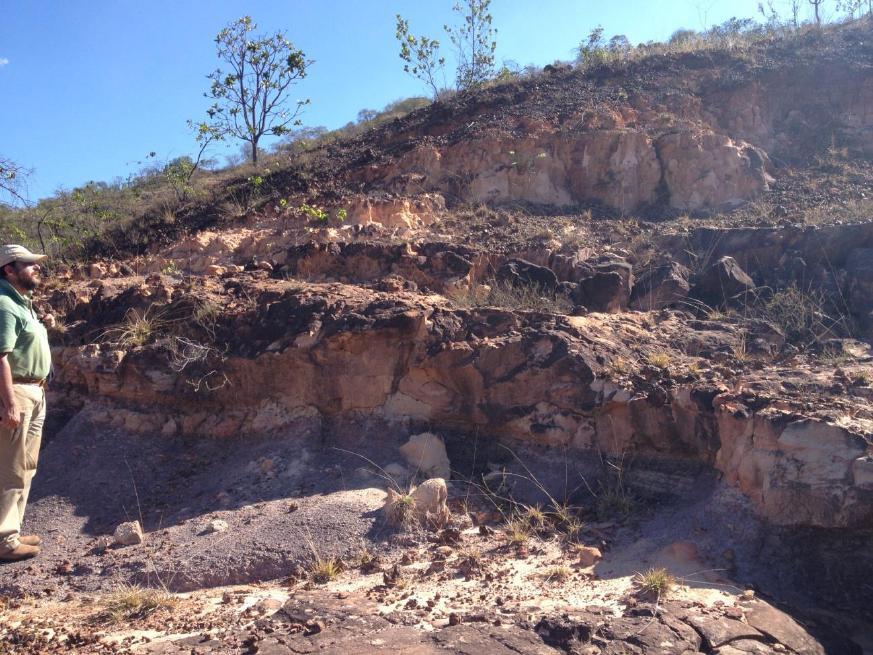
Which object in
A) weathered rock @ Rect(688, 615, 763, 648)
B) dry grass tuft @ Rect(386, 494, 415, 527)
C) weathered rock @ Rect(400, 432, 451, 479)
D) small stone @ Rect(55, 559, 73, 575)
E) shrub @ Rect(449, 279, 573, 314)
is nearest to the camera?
weathered rock @ Rect(688, 615, 763, 648)

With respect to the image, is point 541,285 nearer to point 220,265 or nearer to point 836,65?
point 220,265

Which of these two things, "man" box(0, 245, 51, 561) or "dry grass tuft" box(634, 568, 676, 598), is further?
"man" box(0, 245, 51, 561)

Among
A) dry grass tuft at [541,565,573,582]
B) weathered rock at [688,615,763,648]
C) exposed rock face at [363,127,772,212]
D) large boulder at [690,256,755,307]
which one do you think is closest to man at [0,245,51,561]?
dry grass tuft at [541,565,573,582]

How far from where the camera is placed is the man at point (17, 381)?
12.6 ft

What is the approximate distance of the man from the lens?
3850mm

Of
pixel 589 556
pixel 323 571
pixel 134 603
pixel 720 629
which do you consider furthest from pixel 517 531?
pixel 134 603

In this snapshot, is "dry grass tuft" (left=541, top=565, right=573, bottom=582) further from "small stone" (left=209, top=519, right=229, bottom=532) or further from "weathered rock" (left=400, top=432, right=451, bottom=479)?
"small stone" (left=209, top=519, right=229, bottom=532)

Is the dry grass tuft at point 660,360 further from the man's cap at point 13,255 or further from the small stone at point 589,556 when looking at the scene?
the man's cap at point 13,255

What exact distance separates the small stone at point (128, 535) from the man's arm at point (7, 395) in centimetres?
110

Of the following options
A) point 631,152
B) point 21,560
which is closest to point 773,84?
point 631,152

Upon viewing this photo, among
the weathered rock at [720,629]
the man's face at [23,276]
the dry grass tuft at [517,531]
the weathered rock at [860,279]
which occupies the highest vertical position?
the man's face at [23,276]

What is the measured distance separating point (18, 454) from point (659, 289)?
5.06m

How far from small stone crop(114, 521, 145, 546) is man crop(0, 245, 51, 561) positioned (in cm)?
61

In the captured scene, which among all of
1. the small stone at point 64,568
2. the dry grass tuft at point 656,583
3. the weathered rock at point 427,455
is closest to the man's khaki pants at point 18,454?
the small stone at point 64,568
